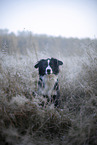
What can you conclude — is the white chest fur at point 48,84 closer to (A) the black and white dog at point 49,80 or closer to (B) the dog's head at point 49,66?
(A) the black and white dog at point 49,80

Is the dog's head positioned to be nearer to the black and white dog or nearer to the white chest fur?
the black and white dog

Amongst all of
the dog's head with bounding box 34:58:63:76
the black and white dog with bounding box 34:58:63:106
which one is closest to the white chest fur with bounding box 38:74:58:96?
the black and white dog with bounding box 34:58:63:106

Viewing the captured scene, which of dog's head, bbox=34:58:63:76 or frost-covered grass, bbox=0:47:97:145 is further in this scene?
dog's head, bbox=34:58:63:76

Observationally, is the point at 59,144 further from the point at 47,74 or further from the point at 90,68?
the point at 90,68

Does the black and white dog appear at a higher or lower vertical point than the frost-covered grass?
higher

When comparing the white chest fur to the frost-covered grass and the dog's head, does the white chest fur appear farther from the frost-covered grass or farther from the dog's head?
the frost-covered grass

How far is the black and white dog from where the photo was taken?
2.82m

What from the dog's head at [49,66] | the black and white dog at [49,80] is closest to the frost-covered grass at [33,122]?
the black and white dog at [49,80]

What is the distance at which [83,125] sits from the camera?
66.4 inches

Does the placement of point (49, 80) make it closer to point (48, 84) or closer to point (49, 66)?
point (48, 84)

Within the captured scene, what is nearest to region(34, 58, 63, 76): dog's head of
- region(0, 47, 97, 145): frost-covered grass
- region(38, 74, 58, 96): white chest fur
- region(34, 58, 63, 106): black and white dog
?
region(34, 58, 63, 106): black and white dog

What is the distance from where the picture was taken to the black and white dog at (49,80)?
2.82m

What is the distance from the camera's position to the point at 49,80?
9.56ft

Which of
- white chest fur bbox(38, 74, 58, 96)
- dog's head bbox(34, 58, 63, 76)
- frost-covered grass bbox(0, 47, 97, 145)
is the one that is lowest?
frost-covered grass bbox(0, 47, 97, 145)
